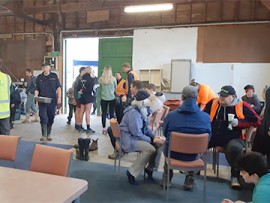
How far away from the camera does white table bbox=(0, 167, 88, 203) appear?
1.45 meters

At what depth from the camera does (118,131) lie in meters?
3.69

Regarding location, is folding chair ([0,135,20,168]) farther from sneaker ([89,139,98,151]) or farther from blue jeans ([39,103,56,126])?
blue jeans ([39,103,56,126])

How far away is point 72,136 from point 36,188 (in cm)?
470

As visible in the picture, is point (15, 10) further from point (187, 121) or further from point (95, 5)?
point (187, 121)

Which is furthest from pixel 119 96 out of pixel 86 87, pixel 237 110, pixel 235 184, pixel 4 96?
pixel 235 184

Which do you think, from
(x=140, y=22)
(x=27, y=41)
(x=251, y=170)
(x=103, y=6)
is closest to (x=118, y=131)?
(x=251, y=170)

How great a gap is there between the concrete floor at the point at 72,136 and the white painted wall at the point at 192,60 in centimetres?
244

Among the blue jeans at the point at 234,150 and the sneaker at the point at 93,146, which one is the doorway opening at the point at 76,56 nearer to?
the sneaker at the point at 93,146

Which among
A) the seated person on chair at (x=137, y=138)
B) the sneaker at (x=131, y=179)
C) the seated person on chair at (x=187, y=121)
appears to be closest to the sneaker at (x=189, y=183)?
the seated person on chair at (x=187, y=121)

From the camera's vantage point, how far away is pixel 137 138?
3582 mm

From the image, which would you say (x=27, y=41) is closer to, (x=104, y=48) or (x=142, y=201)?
(x=104, y=48)

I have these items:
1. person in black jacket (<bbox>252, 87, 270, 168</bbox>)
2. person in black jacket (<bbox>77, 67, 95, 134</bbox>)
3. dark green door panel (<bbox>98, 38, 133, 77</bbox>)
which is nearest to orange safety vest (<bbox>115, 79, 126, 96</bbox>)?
person in black jacket (<bbox>77, 67, 95, 134</bbox>)

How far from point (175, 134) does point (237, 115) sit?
1.08 m

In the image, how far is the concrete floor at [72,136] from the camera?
4483 mm
